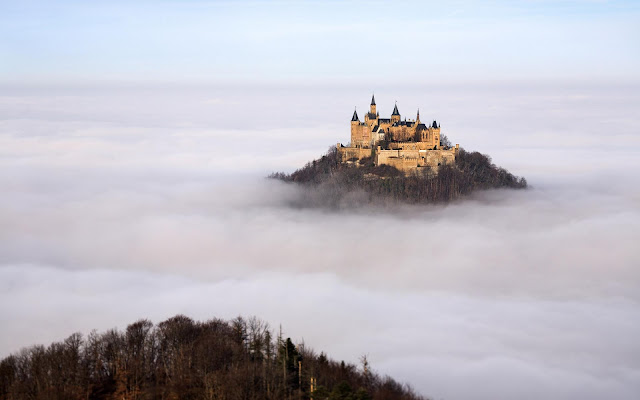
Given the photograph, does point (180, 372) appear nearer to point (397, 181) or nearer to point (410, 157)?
point (410, 157)

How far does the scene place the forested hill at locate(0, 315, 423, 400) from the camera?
34.8 metres

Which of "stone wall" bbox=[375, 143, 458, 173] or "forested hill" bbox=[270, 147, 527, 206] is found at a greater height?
"stone wall" bbox=[375, 143, 458, 173]

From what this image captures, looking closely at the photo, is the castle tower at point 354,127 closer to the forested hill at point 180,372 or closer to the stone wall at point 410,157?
the stone wall at point 410,157

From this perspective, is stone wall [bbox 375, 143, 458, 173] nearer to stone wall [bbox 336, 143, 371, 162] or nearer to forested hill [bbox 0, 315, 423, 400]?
stone wall [bbox 336, 143, 371, 162]

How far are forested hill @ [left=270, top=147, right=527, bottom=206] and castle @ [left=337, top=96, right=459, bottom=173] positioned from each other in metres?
1.19

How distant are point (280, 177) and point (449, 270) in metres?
43.9

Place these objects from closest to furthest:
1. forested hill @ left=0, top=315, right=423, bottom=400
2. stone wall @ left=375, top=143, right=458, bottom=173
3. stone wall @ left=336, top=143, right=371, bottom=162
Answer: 1. forested hill @ left=0, top=315, right=423, bottom=400
2. stone wall @ left=375, top=143, right=458, bottom=173
3. stone wall @ left=336, top=143, right=371, bottom=162

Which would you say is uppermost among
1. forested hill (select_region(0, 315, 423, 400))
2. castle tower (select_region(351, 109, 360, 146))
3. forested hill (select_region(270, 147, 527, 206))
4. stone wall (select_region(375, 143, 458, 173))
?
castle tower (select_region(351, 109, 360, 146))

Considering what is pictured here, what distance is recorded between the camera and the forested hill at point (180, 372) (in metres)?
34.8

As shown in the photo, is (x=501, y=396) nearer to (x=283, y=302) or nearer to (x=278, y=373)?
(x=278, y=373)

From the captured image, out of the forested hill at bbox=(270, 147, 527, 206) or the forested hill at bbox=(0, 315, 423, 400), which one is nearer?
the forested hill at bbox=(0, 315, 423, 400)

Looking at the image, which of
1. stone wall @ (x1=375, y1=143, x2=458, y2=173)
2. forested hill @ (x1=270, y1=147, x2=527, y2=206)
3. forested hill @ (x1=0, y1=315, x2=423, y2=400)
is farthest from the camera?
forested hill @ (x1=270, y1=147, x2=527, y2=206)

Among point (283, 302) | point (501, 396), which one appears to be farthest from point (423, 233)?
point (501, 396)

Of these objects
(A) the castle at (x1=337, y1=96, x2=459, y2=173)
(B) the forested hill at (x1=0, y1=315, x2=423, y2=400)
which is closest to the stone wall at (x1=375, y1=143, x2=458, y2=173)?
(A) the castle at (x1=337, y1=96, x2=459, y2=173)
